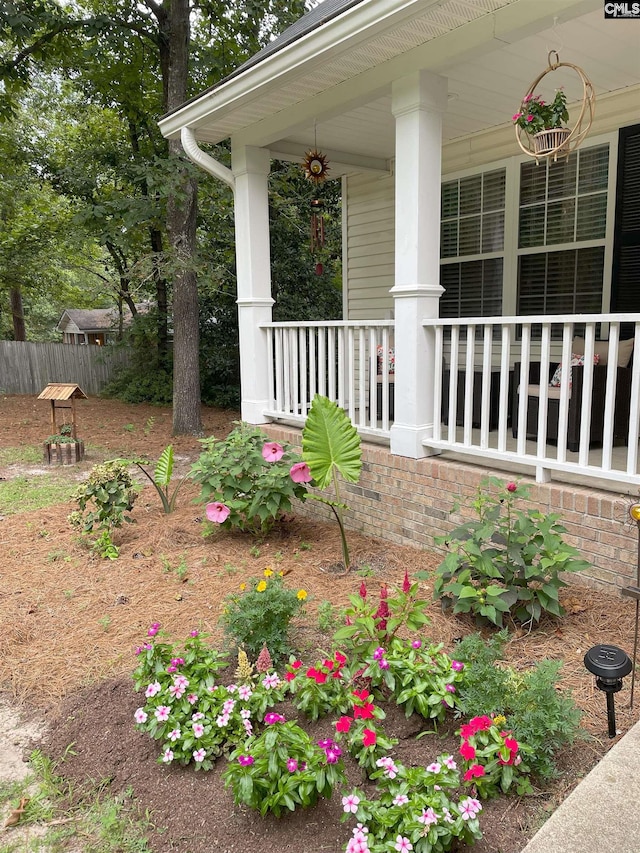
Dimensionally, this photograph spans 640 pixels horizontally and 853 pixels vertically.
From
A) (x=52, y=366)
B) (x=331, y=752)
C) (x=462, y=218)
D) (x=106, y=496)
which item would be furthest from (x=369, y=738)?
(x=52, y=366)

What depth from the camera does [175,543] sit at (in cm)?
452

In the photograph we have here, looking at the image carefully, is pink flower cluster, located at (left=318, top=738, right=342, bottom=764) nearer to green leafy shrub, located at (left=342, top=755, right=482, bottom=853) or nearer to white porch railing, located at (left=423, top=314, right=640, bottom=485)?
green leafy shrub, located at (left=342, top=755, right=482, bottom=853)

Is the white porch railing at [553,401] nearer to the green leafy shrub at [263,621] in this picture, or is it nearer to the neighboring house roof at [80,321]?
the green leafy shrub at [263,621]

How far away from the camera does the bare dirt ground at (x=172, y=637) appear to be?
1887 millimetres

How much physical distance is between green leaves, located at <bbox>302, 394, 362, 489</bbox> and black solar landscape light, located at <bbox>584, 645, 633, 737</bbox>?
208 cm

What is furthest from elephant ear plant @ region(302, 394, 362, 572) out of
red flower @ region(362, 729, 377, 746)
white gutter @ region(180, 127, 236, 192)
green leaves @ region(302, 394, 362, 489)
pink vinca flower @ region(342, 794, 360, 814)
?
white gutter @ region(180, 127, 236, 192)

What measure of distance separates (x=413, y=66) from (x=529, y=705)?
3.70 meters

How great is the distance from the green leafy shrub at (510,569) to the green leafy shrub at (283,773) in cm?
118

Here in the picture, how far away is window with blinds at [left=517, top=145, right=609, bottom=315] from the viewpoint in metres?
5.06

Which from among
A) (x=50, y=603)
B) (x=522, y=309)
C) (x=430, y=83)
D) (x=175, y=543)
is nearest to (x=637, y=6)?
(x=430, y=83)

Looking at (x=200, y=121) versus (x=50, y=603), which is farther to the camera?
(x=200, y=121)

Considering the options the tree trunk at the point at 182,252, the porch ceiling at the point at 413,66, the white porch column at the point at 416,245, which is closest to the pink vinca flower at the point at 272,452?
the white porch column at the point at 416,245

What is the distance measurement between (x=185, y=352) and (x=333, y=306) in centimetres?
447

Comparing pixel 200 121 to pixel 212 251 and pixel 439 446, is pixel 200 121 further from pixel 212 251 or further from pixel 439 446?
pixel 212 251
